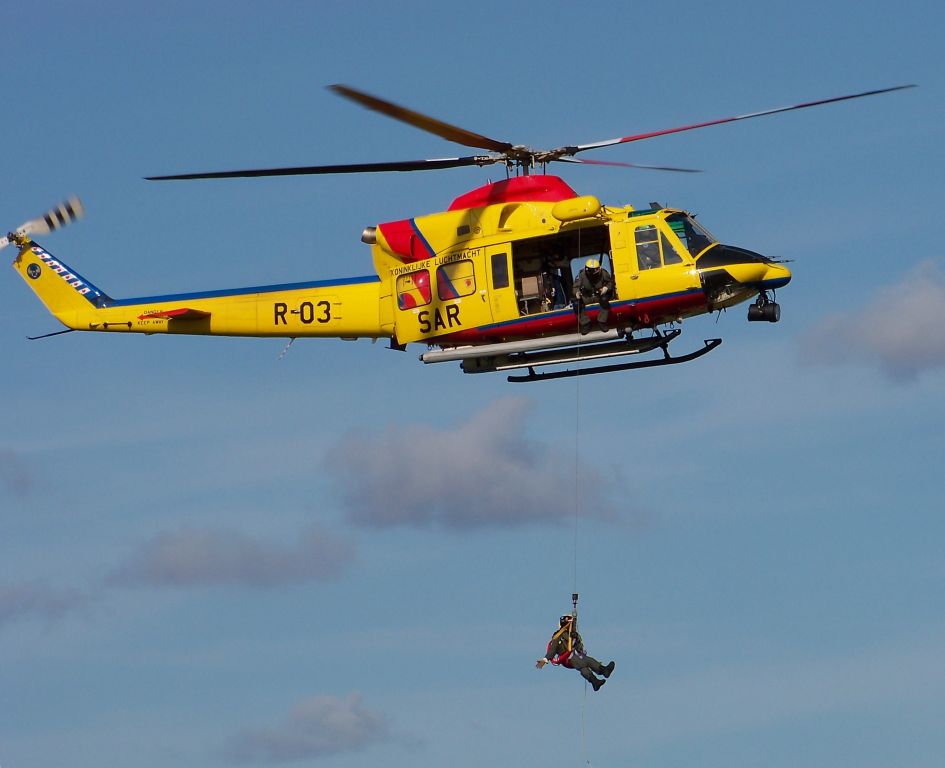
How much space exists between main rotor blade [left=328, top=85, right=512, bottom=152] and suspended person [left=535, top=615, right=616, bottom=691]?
385 inches

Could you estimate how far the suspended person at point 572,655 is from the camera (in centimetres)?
3309

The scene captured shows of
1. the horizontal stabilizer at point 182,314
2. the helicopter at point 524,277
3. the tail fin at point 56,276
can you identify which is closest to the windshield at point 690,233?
the helicopter at point 524,277

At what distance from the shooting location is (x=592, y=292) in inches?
1380

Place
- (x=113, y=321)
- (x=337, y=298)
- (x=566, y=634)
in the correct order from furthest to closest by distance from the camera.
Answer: (x=113, y=321) < (x=337, y=298) < (x=566, y=634)

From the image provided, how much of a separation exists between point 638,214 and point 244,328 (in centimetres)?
982

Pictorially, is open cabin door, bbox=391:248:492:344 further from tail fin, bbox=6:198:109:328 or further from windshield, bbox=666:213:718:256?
tail fin, bbox=6:198:109:328

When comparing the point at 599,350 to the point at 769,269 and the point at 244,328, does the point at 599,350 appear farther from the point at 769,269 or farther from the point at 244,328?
the point at 244,328

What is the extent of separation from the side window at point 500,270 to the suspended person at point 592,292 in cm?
163

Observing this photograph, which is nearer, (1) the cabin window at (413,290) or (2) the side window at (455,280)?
(2) the side window at (455,280)

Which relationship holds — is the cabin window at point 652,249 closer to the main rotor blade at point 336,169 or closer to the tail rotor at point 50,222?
the main rotor blade at point 336,169

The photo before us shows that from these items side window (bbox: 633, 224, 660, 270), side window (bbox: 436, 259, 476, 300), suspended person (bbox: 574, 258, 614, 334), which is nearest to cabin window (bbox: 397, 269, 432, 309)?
side window (bbox: 436, 259, 476, 300)

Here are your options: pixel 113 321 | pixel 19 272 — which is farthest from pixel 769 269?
pixel 19 272

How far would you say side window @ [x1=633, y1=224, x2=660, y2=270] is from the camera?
3512cm

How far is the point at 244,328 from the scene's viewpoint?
130 feet
